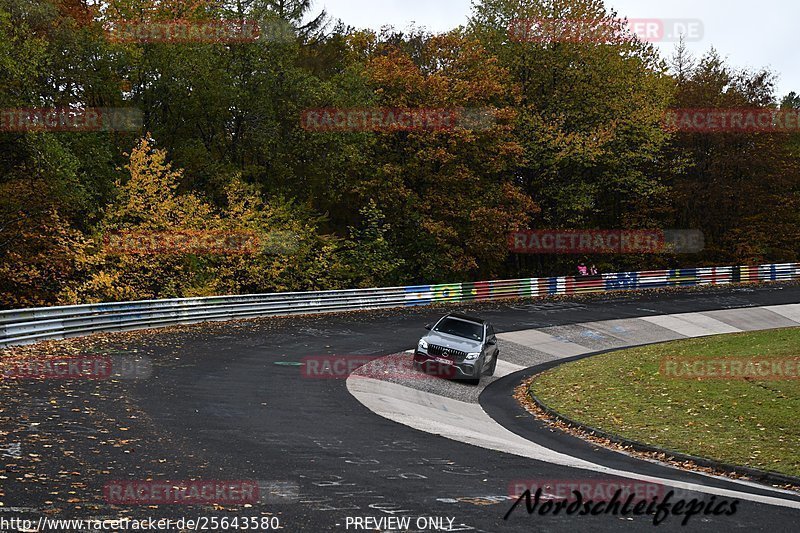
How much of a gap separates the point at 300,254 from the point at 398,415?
2341 centimetres

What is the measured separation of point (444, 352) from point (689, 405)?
6.60 m

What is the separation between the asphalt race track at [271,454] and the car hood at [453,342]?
3.48ft

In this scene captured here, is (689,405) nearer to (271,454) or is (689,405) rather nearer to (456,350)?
(456,350)

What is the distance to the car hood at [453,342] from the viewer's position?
21875mm

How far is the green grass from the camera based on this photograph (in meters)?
14.1

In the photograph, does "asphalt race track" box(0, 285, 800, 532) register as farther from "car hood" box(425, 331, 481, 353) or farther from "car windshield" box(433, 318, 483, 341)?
"car windshield" box(433, 318, 483, 341)

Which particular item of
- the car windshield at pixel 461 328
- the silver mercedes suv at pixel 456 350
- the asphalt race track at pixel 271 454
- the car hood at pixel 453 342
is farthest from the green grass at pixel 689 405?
the car windshield at pixel 461 328

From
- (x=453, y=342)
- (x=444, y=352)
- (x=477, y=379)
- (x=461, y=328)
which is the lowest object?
(x=477, y=379)

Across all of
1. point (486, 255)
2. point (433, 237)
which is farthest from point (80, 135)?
point (486, 255)

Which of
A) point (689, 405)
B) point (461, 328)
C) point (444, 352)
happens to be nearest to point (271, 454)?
point (444, 352)

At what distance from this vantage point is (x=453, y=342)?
72.6 ft

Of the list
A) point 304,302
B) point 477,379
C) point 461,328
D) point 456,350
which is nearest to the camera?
point 456,350

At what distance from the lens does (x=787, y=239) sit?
2244 inches

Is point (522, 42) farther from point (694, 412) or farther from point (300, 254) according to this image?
point (694, 412)
